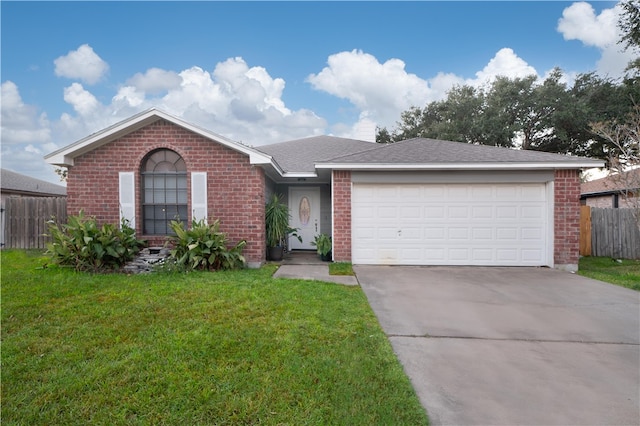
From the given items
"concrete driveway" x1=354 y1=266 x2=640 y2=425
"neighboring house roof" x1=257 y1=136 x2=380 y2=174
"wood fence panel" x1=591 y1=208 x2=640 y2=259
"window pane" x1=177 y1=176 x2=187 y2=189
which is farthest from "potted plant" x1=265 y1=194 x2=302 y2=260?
"wood fence panel" x1=591 y1=208 x2=640 y2=259

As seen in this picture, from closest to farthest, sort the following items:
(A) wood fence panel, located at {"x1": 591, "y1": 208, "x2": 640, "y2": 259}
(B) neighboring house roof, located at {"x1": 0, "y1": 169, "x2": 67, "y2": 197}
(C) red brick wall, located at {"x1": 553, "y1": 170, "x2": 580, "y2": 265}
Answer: (C) red brick wall, located at {"x1": 553, "y1": 170, "x2": 580, "y2": 265}, (A) wood fence panel, located at {"x1": 591, "y1": 208, "x2": 640, "y2": 259}, (B) neighboring house roof, located at {"x1": 0, "y1": 169, "x2": 67, "y2": 197}

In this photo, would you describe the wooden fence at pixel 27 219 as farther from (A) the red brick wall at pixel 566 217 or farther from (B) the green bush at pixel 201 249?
(A) the red brick wall at pixel 566 217

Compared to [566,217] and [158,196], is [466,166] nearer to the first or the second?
[566,217]

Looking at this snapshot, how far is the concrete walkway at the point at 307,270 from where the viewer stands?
6.62 m

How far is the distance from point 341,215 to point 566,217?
19.0 feet

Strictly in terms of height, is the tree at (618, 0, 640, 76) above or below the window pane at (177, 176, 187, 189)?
above

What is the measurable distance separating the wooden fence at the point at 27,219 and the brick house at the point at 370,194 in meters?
4.01

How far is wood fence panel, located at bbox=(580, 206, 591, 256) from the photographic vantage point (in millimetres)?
10188

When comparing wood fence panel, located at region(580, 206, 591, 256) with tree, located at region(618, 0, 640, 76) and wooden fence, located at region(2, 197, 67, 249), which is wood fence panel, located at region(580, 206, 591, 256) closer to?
tree, located at region(618, 0, 640, 76)

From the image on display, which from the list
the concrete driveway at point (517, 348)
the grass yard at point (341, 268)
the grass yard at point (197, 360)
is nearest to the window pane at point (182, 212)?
the grass yard at point (197, 360)

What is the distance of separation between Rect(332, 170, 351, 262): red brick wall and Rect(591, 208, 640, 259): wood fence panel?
27.9 feet

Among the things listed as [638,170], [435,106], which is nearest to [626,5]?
[638,170]

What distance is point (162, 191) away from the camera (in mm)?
7992

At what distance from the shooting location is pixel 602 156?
56.6 ft
